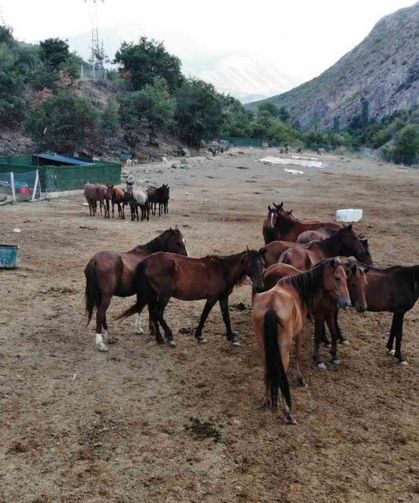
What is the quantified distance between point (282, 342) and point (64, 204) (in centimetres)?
1722

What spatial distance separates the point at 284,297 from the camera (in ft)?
18.6

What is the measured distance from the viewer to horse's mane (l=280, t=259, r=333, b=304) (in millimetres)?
6117

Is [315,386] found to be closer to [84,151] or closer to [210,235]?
[210,235]

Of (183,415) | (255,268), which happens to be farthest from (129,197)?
(183,415)

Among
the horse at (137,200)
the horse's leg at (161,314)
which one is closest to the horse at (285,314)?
the horse's leg at (161,314)

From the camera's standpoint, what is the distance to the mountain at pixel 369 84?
135250 millimetres

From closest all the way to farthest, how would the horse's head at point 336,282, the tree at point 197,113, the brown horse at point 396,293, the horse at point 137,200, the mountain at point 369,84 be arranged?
the horse's head at point 336,282
the brown horse at point 396,293
the horse at point 137,200
the tree at point 197,113
the mountain at point 369,84

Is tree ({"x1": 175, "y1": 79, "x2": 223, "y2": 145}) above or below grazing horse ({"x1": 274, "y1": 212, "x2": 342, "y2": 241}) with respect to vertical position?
above

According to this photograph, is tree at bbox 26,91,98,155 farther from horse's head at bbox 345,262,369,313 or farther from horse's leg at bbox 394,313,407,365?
horse's leg at bbox 394,313,407,365

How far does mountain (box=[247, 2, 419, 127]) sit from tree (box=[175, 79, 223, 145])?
85.0 m

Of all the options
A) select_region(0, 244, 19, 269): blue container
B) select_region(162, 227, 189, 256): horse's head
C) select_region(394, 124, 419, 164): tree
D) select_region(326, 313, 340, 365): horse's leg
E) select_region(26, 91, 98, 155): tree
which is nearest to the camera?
select_region(326, 313, 340, 365): horse's leg

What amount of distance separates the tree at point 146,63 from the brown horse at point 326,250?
180 feet

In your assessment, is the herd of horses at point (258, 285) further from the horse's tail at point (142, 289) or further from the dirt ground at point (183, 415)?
the dirt ground at point (183, 415)

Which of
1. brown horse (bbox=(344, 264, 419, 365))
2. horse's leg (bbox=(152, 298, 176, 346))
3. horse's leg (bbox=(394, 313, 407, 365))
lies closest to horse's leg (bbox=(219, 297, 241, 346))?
horse's leg (bbox=(152, 298, 176, 346))
